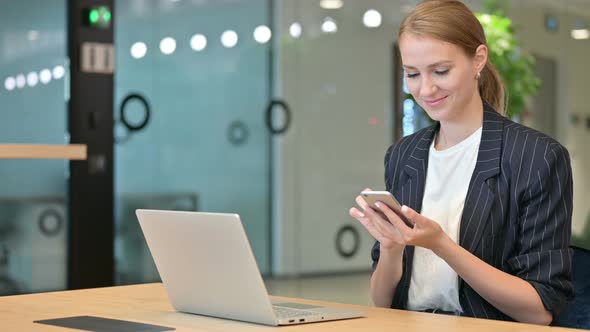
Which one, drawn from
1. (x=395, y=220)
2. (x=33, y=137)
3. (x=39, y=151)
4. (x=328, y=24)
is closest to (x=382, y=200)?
(x=395, y=220)

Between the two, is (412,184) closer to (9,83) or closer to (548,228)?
(548,228)

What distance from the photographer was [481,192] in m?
2.20

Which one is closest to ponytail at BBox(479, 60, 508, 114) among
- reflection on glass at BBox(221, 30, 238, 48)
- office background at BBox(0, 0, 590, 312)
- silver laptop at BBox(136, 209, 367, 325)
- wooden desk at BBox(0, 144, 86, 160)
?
silver laptop at BBox(136, 209, 367, 325)

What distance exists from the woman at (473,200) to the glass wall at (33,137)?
2854 millimetres

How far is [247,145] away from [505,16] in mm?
1469

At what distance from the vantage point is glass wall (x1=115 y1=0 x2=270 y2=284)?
16.9 ft

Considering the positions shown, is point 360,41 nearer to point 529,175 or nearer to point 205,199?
point 205,199

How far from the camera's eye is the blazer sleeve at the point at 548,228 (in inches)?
83.1

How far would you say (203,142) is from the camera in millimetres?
5406

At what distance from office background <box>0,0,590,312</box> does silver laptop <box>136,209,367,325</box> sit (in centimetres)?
297

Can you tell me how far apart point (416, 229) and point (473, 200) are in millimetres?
363

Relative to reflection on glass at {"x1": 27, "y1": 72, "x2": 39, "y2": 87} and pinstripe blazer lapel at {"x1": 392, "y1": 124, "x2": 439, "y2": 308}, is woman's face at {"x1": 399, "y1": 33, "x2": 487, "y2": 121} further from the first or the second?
reflection on glass at {"x1": 27, "y1": 72, "x2": 39, "y2": 87}

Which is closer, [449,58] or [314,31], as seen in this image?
[449,58]

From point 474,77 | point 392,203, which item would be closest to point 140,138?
point 474,77
